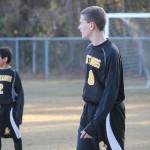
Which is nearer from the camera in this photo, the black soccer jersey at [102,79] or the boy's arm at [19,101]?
the black soccer jersey at [102,79]

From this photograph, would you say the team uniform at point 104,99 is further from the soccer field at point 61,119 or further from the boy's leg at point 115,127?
the soccer field at point 61,119

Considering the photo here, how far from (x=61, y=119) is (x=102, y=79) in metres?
8.32

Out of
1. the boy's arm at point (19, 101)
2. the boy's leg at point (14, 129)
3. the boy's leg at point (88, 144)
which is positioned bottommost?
the boy's leg at point (14, 129)

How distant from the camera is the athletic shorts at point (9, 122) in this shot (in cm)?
855

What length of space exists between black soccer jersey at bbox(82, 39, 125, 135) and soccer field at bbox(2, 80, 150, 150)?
4.09 m

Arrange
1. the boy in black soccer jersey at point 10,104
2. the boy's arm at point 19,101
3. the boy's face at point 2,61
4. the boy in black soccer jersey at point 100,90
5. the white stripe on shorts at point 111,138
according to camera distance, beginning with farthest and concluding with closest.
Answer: the boy's face at point 2,61 < the boy in black soccer jersey at point 10,104 < the boy's arm at point 19,101 < the white stripe on shorts at point 111,138 < the boy in black soccer jersey at point 100,90

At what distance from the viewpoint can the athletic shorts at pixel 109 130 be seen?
18.9 ft

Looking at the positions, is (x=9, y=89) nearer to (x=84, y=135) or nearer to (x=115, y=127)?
(x=115, y=127)

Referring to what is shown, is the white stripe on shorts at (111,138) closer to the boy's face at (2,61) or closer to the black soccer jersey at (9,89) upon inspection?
the black soccer jersey at (9,89)

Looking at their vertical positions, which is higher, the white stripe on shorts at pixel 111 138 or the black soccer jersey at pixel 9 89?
the white stripe on shorts at pixel 111 138

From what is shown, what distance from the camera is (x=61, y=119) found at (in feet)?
45.6

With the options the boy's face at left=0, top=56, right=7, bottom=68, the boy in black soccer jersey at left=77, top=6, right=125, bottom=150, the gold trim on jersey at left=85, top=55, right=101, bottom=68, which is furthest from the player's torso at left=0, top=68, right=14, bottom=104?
the gold trim on jersey at left=85, top=55, right=101, bottom=68

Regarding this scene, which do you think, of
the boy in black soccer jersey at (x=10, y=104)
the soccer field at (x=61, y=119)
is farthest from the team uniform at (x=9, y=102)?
the soccer field at (x=61, y=119)

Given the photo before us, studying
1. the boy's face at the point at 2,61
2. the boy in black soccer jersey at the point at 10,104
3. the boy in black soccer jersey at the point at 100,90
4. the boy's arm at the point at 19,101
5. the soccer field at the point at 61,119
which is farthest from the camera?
the soccer field at the point at 61,119
